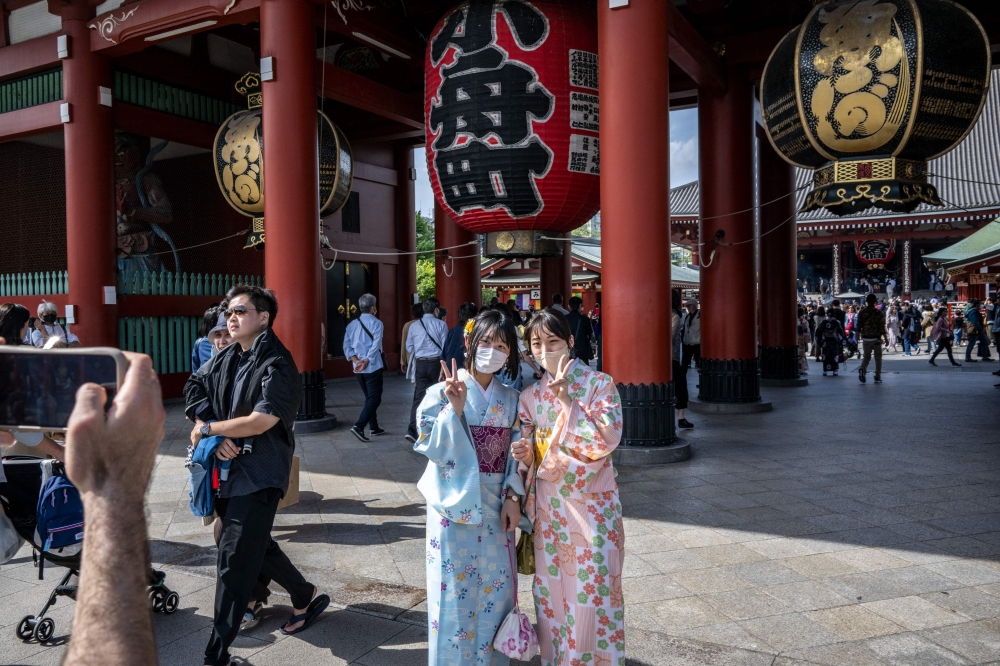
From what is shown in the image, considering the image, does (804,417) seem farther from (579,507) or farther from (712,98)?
(579,507)

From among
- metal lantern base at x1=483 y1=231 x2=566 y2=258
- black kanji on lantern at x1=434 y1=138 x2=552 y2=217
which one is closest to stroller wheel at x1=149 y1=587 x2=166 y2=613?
black kanji on lantern at x1=434 y1=138 x2=552 y2=217

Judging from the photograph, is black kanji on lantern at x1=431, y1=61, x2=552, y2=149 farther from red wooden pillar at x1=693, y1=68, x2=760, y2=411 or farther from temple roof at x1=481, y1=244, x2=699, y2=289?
temple roof at x1=481, y1=244, x2=699, y2=289

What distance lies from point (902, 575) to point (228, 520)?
348 centimetres

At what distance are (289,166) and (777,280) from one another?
28.4 feet

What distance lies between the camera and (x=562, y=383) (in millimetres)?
2742

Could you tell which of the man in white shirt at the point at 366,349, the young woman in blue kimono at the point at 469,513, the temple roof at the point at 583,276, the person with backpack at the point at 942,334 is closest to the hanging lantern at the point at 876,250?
the temple roof at the point at 583,276

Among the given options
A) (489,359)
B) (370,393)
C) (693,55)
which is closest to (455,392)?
(489,359)

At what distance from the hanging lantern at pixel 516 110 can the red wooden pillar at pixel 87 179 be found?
20.4 ft

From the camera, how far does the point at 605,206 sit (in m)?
6.75

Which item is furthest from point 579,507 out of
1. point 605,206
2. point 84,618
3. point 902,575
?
point 605,206

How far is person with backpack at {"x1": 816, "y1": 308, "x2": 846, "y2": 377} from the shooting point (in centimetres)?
1477

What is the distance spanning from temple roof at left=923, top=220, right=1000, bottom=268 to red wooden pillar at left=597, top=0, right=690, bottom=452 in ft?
31.5

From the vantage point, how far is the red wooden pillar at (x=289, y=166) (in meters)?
8.52

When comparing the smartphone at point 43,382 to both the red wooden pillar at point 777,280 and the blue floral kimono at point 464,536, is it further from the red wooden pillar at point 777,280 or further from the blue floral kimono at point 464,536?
the red wooden pillar at point 777,280
